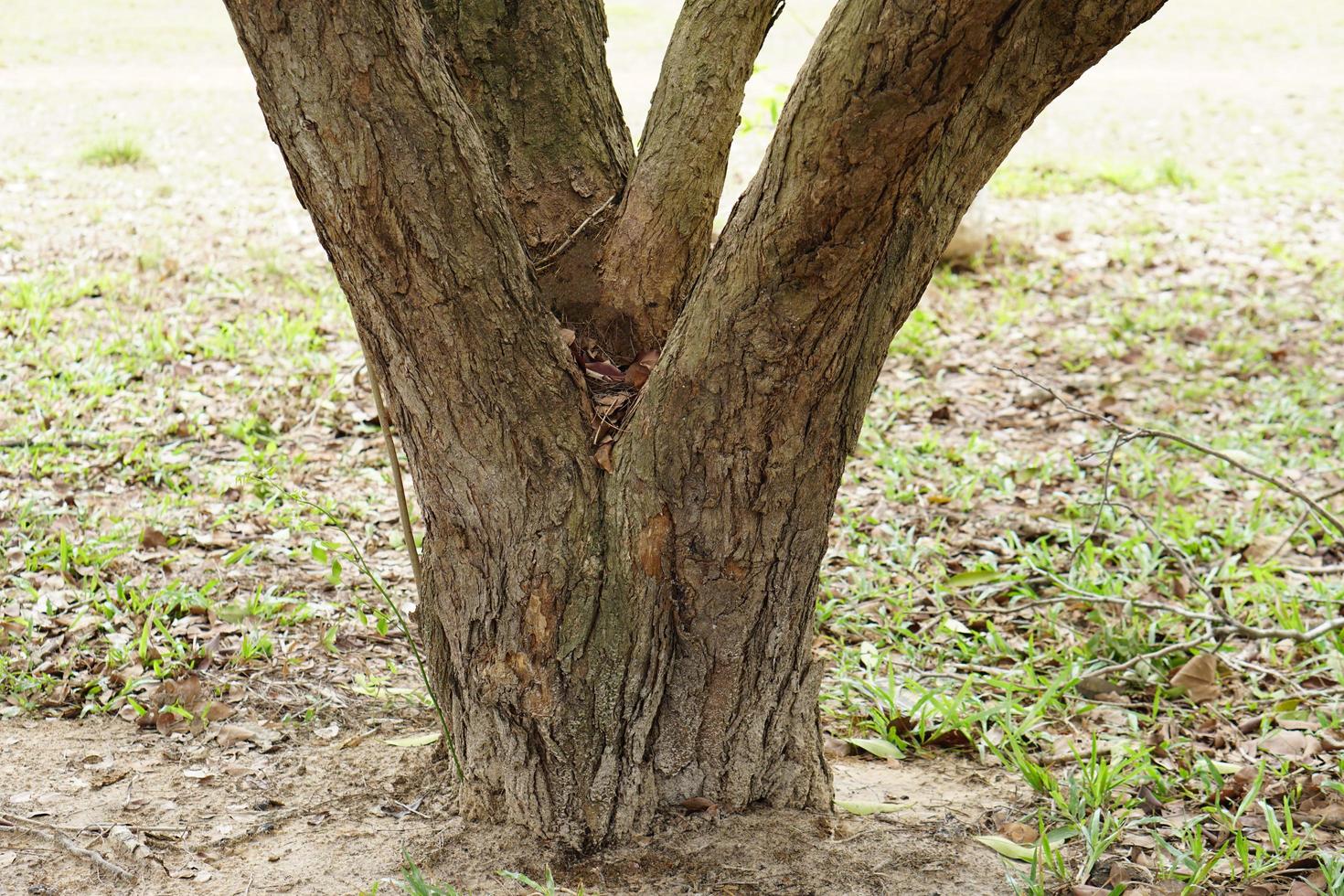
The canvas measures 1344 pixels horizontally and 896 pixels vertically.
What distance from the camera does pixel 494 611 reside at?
215 cm

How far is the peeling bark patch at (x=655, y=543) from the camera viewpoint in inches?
81.7

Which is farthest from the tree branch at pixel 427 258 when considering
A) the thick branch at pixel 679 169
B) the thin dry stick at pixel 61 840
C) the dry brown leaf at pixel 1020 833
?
the dry brown leaf at pixel 1020 833

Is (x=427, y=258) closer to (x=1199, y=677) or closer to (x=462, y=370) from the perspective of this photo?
(x=462, y=370)

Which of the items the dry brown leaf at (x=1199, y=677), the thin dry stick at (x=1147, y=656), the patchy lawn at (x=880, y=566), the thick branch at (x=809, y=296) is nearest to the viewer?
the thick branch at (x=809, y=296)

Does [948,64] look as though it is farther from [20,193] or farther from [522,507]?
→ [20,193]

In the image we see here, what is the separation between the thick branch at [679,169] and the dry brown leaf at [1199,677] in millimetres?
1717

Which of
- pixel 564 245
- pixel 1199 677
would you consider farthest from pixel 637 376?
pixel 1199 677

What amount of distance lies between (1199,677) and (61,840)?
266 centimetres

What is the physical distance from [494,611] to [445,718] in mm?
339

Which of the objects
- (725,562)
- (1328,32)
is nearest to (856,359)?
(725,562)

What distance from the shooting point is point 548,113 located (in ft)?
7.66

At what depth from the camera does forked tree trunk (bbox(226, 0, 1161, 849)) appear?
5.73 feet

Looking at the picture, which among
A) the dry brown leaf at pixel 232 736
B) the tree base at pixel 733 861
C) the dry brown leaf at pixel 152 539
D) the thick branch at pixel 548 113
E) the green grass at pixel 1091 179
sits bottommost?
the dry brown leaf at pixel 232 736

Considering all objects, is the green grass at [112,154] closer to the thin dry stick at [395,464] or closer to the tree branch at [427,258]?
the thin dry stick at [395,464]
